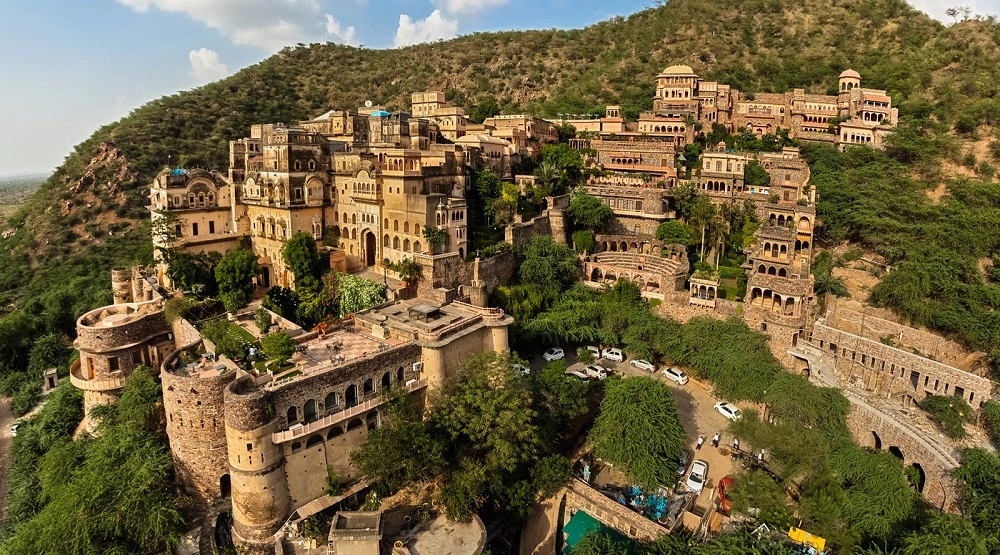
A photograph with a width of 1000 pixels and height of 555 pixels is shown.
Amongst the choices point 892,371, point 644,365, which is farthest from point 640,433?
point 892,371

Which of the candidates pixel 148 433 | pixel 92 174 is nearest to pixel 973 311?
pixel 148 433

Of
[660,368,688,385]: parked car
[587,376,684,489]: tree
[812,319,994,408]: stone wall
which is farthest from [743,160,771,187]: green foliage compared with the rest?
[587,376,684,489]: tree

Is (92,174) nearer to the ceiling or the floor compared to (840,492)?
nearer to the ceiling

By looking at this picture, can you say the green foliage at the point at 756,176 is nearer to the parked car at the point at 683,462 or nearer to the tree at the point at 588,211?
the tree at the point at 588,211

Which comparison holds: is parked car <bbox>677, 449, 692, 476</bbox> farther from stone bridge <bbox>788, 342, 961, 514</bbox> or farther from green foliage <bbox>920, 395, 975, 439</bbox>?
green foliage <bbox>920, 395, 975, 439</bbox>

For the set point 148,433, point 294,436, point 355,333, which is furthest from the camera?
point 355,333

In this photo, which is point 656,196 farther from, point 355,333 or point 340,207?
point 355,333

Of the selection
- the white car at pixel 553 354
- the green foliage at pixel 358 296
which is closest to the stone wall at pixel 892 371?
the white car at pixel 553 354
